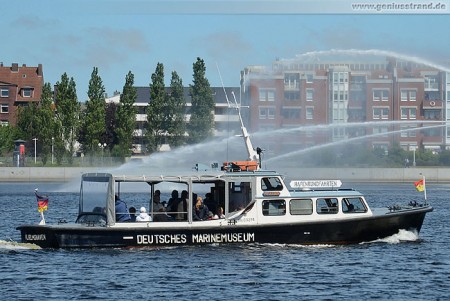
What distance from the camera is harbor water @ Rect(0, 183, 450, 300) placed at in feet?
121

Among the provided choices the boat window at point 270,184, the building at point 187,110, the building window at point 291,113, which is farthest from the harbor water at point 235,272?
the building at point 187,110

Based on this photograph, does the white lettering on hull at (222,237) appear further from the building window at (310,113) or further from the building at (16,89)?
the building at (16,89)

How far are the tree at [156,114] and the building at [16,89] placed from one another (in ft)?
108

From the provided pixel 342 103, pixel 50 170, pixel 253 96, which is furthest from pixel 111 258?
pixel 342 103

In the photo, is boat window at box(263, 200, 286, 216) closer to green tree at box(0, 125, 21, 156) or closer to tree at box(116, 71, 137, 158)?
tree at box(116, 71, 137, 158)

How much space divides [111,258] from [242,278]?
6.80m

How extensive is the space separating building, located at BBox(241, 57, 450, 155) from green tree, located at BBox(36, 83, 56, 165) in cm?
3230

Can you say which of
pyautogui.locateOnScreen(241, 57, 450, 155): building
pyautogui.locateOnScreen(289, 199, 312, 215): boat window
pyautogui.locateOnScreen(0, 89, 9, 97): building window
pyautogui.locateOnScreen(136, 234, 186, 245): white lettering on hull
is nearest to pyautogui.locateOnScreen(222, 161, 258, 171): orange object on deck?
pyautogui.locateOnScreen(289, 199, 312, 215): boat window

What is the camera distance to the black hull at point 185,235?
45250mm

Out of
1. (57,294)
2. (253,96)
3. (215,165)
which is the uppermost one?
(253,96)

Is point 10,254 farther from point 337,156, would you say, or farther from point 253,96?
point 337,156

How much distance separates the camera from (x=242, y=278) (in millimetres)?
39625

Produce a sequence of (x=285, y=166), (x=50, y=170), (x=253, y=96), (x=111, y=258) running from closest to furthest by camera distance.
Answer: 1. (x=111, y=258)
2. (x=253, y=96)
3. (x=285, y=166)
4. (x=50, y=170)

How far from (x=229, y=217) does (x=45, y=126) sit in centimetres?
9928
